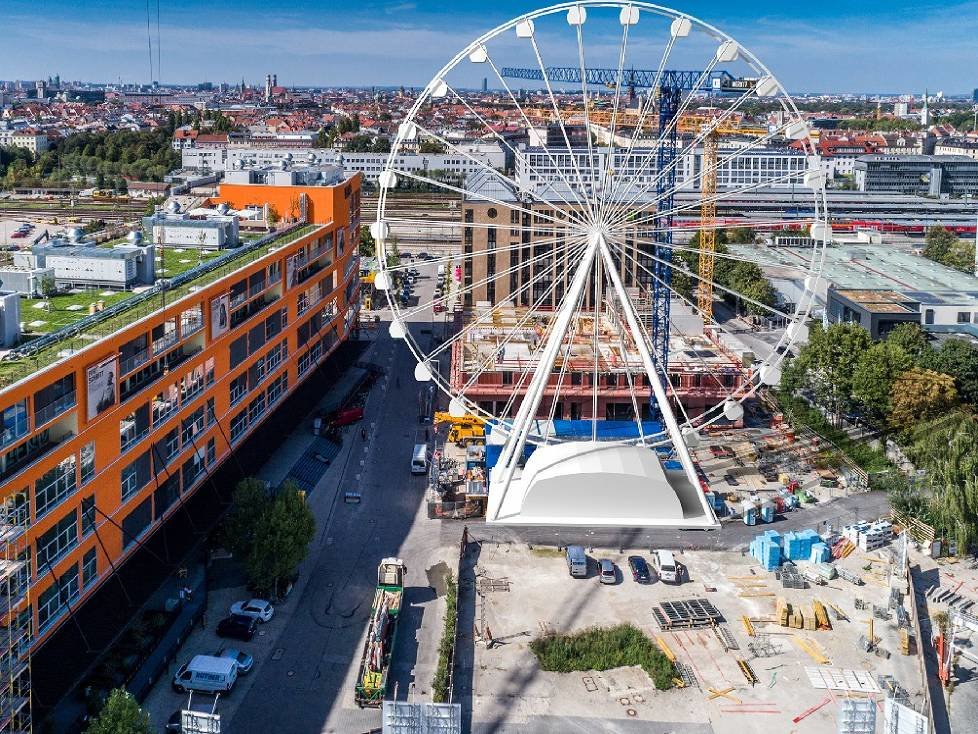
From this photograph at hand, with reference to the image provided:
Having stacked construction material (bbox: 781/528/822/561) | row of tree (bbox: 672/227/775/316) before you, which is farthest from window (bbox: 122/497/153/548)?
row of tree (bbox: 672/227/775/316)

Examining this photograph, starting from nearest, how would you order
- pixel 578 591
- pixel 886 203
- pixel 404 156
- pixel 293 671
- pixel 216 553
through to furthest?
pixel 293 671
pixel 578 591
pixel 216 553
pixel 886 203
pixel 404 156

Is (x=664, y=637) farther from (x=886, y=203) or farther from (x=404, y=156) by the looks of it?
(x=404, y=156)

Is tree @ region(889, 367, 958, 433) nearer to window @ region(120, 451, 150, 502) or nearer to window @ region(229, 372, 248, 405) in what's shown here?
window @ region(229, 372, 248, 405)

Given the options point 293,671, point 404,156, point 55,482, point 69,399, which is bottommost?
point 293,671

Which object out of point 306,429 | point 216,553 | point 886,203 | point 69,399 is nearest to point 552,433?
point 306,429

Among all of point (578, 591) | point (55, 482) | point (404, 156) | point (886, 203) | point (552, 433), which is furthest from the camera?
point (404, 156)

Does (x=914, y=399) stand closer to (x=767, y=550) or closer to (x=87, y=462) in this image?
(x=767, y=550)
